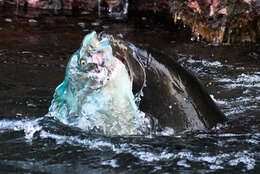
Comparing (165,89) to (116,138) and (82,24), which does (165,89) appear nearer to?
(116,138)

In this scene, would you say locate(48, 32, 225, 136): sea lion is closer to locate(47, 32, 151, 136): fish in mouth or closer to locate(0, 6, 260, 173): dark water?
locate(47, 32, 151, 136): fish in mouth

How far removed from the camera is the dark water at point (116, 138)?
137 inches

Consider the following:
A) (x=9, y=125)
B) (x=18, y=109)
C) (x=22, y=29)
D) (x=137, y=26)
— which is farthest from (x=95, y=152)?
(x=137, y=26)

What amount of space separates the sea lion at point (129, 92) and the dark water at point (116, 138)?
0.38 feet

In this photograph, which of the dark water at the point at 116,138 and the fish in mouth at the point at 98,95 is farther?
the fish in mouth at the point at 98,95

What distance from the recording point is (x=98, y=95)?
12.7ft

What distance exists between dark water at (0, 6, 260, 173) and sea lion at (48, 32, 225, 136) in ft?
0.38

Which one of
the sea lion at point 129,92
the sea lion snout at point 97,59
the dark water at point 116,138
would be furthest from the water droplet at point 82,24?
the sea lion snout at point 97,59

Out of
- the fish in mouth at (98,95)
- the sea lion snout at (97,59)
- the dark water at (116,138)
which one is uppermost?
the sea lion snout at (97,59)

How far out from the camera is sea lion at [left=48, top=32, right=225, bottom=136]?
11.7 ft

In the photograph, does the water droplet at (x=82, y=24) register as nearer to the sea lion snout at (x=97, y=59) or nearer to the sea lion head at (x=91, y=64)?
the sea lion head at (x=91, y=64)

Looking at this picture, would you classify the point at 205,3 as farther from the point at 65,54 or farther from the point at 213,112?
the point at 213,112

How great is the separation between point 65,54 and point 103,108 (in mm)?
4330

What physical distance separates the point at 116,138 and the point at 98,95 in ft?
1.10
